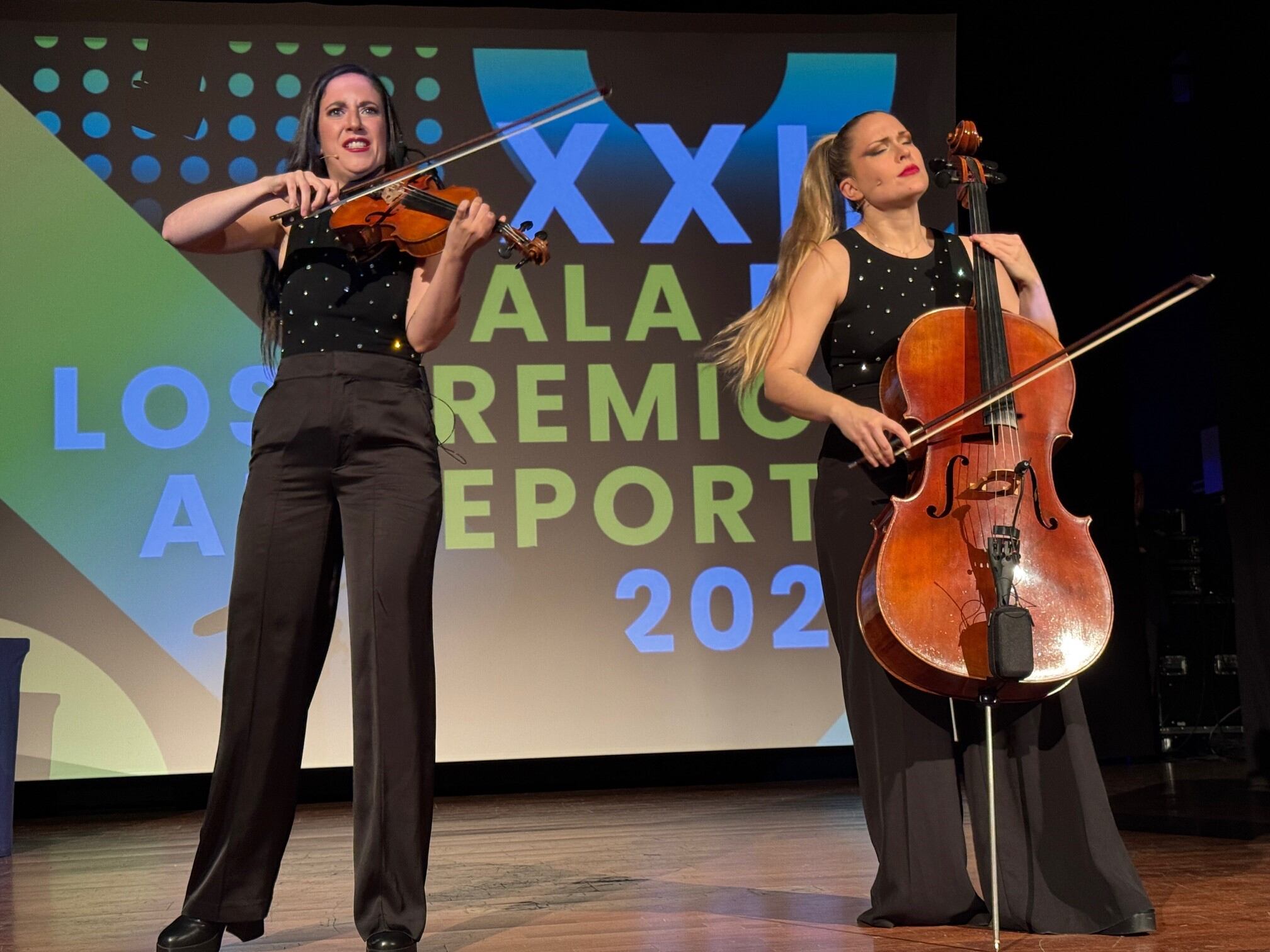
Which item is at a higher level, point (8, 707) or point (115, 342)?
point (115, 342)

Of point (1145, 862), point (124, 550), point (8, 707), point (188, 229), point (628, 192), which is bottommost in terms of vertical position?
point (1145, 862)

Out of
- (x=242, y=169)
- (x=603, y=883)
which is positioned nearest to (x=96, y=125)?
(x=242, y=169)

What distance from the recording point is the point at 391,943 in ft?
6.63

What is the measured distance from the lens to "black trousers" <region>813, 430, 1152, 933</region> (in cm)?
220

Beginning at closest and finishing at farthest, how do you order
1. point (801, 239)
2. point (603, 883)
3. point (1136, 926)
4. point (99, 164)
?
1. point (1136, 926)
2. point (801, 239)
3. point (603, 883)
4. point (99, 164)

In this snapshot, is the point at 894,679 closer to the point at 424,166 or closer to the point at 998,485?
the point at 998,485

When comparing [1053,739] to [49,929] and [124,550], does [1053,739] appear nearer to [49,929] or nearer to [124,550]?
[49,929]

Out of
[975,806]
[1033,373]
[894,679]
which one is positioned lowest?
[975,806]

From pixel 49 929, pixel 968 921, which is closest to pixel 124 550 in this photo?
pixel 49 929

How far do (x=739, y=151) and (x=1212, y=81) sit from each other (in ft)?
5.31

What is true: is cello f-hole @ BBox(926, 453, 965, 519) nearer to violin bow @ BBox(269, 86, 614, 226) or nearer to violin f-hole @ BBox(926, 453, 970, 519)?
violin f-hole @ BBox(926, 453, 970, 519)

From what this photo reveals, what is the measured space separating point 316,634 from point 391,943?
1.64 feet

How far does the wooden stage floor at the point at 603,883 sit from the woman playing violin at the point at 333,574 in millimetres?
239

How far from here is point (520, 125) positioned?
87.6 inches
